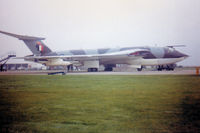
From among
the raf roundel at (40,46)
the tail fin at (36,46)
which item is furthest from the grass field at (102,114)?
the raf roundel at (40,46)

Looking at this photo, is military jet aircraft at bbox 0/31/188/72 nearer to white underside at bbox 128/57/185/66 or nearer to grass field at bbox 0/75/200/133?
white underside at bbox 128/57/185/66

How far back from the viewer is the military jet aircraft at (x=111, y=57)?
19641 millimetres

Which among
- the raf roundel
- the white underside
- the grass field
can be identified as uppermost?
the raf roundel

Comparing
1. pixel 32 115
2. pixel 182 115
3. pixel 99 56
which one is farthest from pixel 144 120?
pixel 99 56

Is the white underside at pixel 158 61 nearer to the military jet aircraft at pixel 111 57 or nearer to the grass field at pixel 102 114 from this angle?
the military jet aircraft at pixel 111 57

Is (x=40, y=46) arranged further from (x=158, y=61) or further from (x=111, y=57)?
(x=158, y=61)

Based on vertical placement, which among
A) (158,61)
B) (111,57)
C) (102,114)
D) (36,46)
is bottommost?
(102,114)

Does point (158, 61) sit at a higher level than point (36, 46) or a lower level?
lower

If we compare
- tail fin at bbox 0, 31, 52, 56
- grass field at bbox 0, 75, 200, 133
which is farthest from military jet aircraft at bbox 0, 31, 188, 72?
grass field at bbox 0, 75, 200, 133

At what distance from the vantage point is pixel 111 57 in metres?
20.6

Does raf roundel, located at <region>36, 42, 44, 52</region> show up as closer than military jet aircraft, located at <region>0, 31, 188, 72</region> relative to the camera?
No

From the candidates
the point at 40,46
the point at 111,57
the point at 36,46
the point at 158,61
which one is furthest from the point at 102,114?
the point at 40,46

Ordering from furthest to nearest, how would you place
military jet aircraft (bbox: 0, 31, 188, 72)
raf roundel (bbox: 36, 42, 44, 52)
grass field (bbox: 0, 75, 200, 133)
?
raf roundel (bbox: 36, 42, 44, 52) < military jet aircraft (bbox: 0, 31, 188, 72) < grass field (bbox: 0, 75, 200, 133)

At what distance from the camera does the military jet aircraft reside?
773 inches
